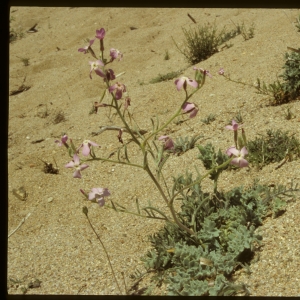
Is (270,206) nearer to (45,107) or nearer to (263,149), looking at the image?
(263,149)

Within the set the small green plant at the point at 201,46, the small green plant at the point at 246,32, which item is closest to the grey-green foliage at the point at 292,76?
the small green plant at the point at 246,32

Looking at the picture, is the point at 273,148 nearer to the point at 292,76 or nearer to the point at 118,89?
the point at 292,76

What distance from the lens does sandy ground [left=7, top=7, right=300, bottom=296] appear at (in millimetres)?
2127

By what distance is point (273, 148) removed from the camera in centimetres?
254

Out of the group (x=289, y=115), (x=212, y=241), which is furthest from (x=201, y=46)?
(x=212, y=241)

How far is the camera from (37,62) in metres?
6.10

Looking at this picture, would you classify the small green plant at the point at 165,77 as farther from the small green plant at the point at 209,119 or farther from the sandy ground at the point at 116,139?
the small green plant at the point at 209,119

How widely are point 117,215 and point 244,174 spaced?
0.82 metres

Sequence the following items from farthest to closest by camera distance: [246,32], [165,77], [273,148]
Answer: [246,32] → [165,77] → [273,148]

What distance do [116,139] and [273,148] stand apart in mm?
1463

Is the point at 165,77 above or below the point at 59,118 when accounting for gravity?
above

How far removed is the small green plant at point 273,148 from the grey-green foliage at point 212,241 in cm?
32

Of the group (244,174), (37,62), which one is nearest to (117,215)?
(244,174)

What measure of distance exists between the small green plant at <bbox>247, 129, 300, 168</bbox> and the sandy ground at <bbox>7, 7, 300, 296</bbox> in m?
0.07
